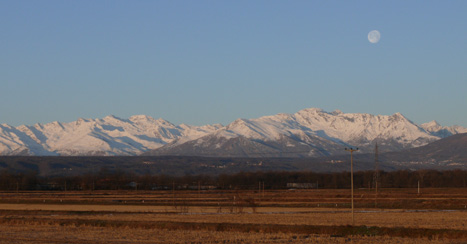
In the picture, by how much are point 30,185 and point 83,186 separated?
15817 millimetres

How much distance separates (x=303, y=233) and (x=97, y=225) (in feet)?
52.9

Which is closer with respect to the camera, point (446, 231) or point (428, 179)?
point (446, 231)

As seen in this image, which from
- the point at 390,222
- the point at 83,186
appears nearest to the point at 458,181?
the point at 83,186

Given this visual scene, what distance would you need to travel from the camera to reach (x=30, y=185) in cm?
17650

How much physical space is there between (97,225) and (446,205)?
153 feet

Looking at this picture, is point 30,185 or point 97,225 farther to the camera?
point 30,185

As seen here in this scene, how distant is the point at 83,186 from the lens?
559 feet

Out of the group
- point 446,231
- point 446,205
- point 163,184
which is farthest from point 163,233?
point 163,184

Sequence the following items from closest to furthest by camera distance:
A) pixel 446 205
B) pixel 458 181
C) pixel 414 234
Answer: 1. pixel 414 234
2. pixel 446 205
3. pixel 458 181

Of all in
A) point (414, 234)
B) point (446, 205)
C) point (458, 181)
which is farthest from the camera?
point (458, 181)

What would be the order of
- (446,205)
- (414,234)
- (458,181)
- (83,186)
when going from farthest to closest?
(458,181) → (83,186) → (446,205) → (414,234)

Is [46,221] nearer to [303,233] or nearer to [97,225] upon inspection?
[97,225]

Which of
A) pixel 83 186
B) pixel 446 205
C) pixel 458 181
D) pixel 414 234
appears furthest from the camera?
pixel 458 181

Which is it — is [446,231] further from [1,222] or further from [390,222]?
[1,222]
